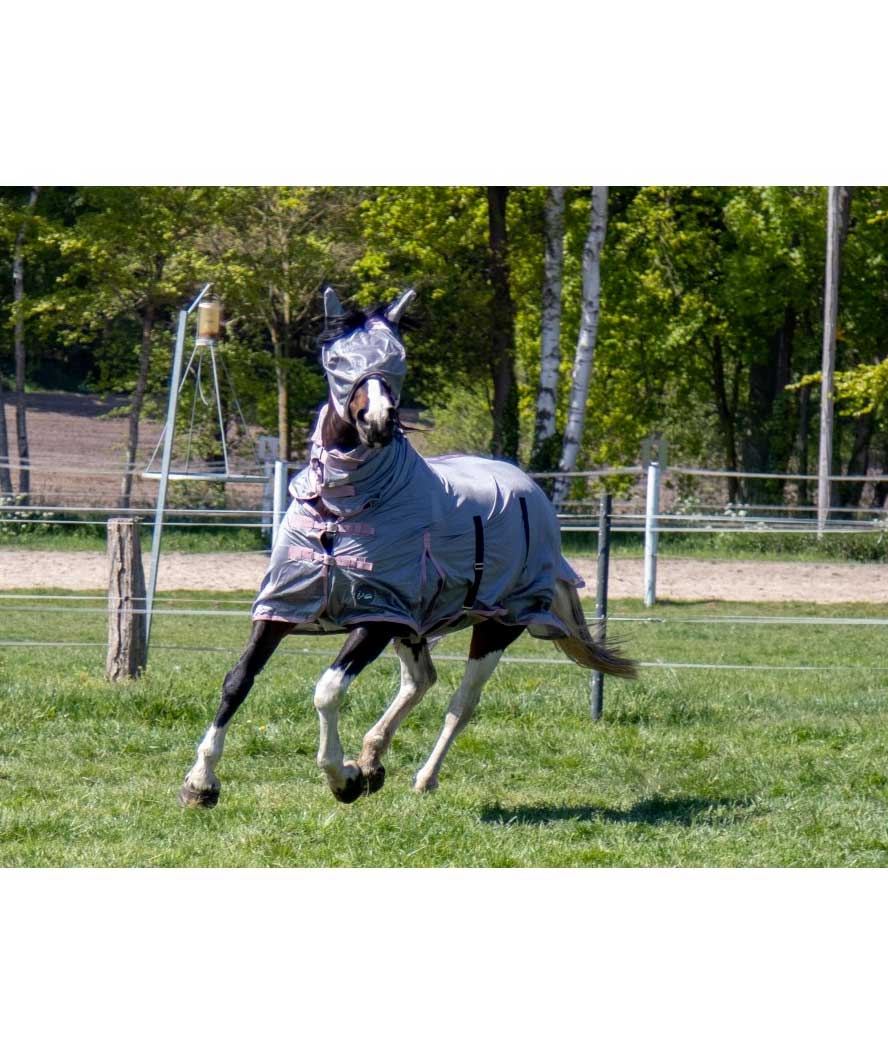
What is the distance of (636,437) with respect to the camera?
28.8m

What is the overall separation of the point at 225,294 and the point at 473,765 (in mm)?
17003

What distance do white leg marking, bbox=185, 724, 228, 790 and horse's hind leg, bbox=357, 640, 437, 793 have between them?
66cm

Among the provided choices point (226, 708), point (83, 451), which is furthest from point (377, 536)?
point (83, 451)

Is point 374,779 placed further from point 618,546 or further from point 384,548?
point 618,546

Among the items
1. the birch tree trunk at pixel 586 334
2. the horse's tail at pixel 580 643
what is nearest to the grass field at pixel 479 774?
the horse's tail at pixel 580 643

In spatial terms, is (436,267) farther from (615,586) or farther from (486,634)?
(486,634)

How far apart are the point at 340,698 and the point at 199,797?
28.7 inches

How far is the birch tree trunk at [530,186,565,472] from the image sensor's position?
22.2 metres

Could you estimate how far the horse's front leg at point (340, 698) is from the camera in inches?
217

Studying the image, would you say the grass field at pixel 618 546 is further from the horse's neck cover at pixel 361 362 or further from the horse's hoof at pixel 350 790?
the horse's neck cover at pixel 361 362

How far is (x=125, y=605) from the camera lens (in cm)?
895

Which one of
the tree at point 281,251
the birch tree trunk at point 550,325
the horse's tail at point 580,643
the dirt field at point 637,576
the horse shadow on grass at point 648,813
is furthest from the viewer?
the tree at point 281,251

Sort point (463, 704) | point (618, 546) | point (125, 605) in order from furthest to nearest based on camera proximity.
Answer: point (618, 546) → point (125, 605) → point (463, 704)

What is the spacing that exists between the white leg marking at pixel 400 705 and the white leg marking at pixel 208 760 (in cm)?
66
